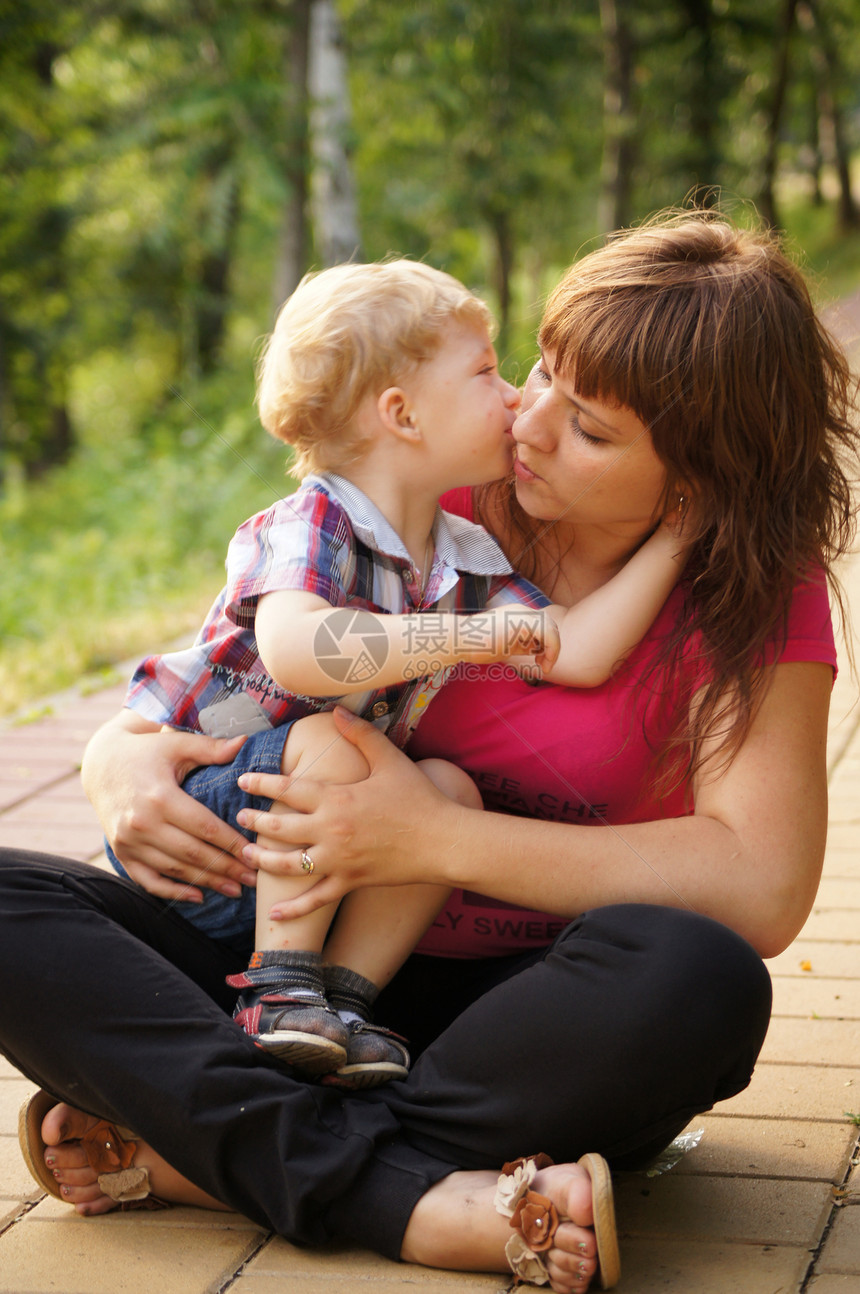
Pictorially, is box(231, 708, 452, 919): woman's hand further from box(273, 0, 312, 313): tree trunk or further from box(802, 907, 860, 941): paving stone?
box(273, 0, 312, 313): tree trunk

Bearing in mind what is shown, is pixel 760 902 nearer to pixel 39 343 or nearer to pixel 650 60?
pixel 39 343

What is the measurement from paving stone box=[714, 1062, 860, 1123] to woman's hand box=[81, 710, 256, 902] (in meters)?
0.77

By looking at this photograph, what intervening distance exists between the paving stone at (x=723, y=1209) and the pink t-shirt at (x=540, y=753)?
34 cm

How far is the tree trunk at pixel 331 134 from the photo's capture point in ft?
23.0

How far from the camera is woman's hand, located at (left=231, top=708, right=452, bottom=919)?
1472 millimetres

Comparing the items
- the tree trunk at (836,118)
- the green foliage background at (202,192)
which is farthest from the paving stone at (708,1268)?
the tree trunk at (836,118)

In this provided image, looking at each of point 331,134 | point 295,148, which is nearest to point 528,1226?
point 331,134

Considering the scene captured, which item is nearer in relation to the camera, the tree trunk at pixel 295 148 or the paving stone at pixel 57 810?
the paving stone at pixel 57 810

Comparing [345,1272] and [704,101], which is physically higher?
[704,101]

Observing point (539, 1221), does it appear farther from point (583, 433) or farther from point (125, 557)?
point (125, 557)

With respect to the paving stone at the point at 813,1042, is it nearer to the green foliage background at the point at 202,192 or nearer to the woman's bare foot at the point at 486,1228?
the woman's bare foot at the point at 486,1228

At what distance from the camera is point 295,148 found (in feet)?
23.5

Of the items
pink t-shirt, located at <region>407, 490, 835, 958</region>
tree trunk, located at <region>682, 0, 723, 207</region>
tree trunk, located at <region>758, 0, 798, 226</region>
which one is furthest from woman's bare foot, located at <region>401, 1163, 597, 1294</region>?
tree trunk, located at <region>682, 0, 723, 207</region>

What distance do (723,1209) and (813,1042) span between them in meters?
0.48
